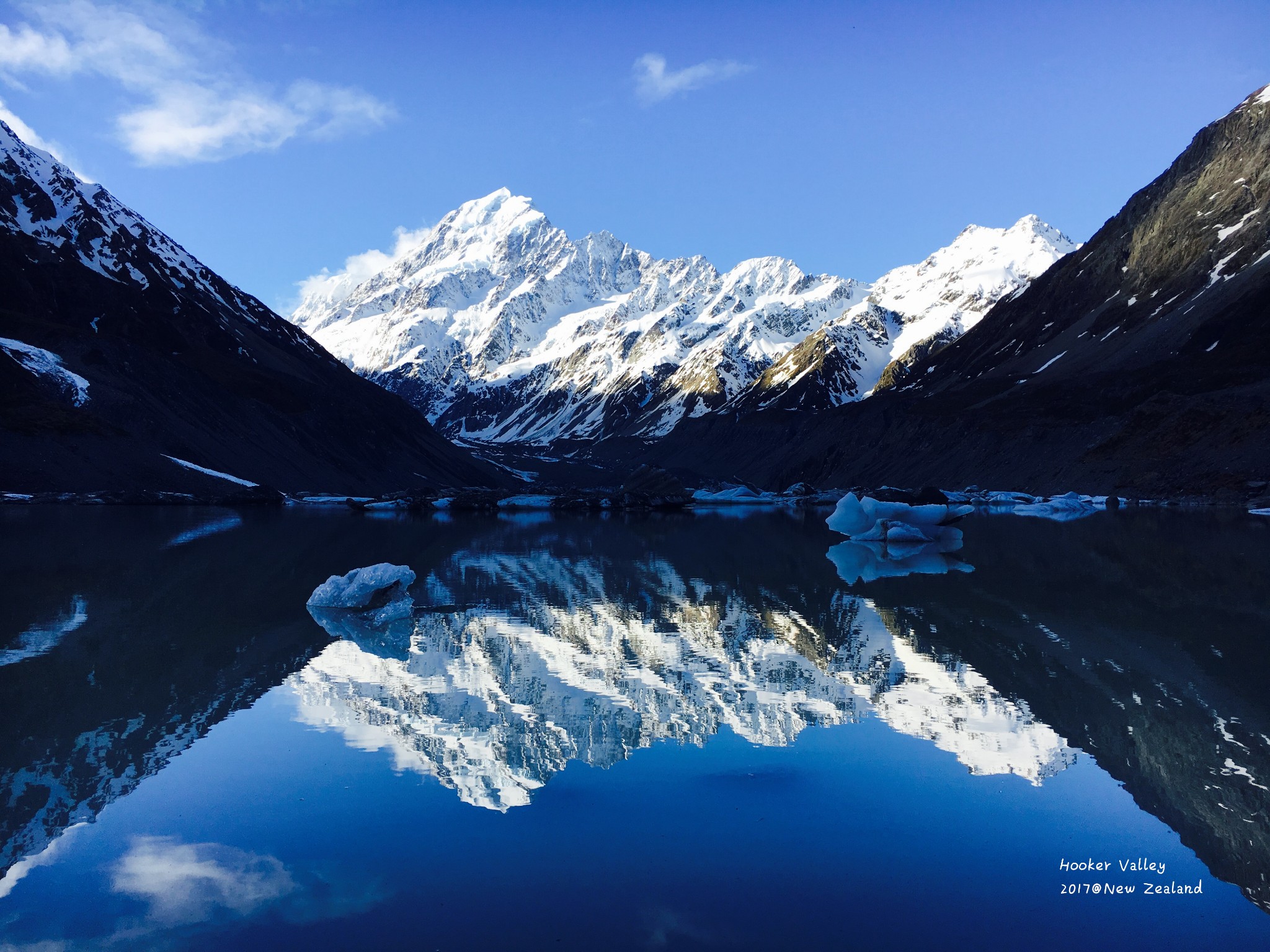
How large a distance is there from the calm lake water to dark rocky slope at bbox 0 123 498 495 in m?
54.3

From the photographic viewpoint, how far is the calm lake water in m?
6.56

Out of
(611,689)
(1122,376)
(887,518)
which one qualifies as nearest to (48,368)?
(887,518)

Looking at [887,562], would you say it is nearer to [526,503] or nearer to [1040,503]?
[1040,503]

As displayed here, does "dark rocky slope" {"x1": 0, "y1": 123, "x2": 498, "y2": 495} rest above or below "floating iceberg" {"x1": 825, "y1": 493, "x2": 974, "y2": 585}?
above

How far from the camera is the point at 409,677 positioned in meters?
13.6

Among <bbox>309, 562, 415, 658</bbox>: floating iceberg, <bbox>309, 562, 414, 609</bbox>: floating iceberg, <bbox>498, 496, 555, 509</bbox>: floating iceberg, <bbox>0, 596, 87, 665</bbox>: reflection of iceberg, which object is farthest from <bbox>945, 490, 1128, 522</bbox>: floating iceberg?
<bbox>0, 596, 87, 665</bbox>: reflection of iceberg

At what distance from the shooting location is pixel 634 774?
9.50m

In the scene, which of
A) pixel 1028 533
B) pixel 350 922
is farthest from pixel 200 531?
pixel 350 922

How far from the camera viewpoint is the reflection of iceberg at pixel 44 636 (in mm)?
14648

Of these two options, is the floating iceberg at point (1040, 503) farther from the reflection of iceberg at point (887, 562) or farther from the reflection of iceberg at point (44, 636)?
the reflection of iceberg at point (44, 636)

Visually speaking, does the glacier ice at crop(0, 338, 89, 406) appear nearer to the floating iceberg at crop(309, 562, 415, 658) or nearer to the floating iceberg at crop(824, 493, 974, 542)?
the floating iceberg at crop(824, 493, 974, 542)

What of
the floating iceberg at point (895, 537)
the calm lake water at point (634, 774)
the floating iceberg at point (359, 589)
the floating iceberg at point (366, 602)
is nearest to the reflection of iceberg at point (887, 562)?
the floating iceberg at point (895, 537)

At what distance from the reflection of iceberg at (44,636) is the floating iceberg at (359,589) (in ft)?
14.3

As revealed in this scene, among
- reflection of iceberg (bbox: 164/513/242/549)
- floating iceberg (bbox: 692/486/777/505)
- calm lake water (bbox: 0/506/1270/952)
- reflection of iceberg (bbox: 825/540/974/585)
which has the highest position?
floating iceberg (bbox: 692/486/777/505)
